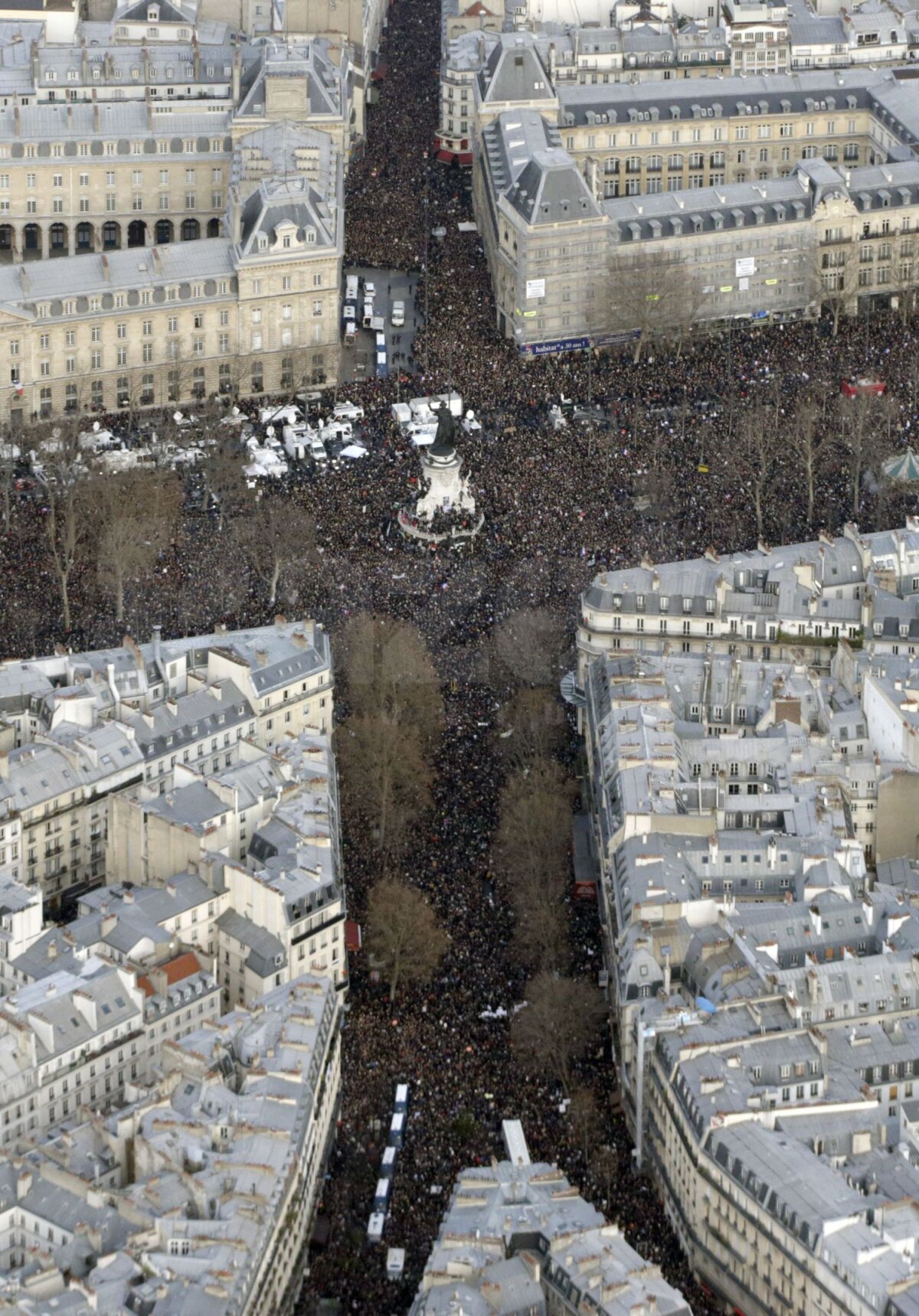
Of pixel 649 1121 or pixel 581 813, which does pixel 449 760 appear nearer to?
pixel 581 813

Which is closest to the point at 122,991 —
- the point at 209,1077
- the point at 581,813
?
the point at 209,1077

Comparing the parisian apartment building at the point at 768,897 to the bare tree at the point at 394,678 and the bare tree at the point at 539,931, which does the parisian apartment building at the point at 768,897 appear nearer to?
the bare tree at the point at 539,931

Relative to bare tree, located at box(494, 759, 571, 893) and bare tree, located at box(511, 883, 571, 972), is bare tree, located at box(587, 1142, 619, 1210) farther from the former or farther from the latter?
bare tree, located at box(494, 759, 571, 893)

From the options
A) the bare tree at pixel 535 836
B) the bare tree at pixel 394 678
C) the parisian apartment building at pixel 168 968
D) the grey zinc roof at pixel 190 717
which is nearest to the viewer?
the parisian apartment building at pixel 168 968

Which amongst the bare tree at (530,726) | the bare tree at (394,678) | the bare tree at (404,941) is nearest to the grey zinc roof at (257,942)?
the bare tree at (404,941)

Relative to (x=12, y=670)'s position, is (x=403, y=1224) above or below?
below

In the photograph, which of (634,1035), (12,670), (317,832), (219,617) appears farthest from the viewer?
(219,617)

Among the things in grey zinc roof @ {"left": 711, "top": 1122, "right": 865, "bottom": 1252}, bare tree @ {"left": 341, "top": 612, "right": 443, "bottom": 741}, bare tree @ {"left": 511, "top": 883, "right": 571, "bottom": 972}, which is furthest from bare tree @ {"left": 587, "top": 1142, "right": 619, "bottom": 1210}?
bare tree @ {"left": 341, "top": 612, "right": 443, "bottom": 741}
